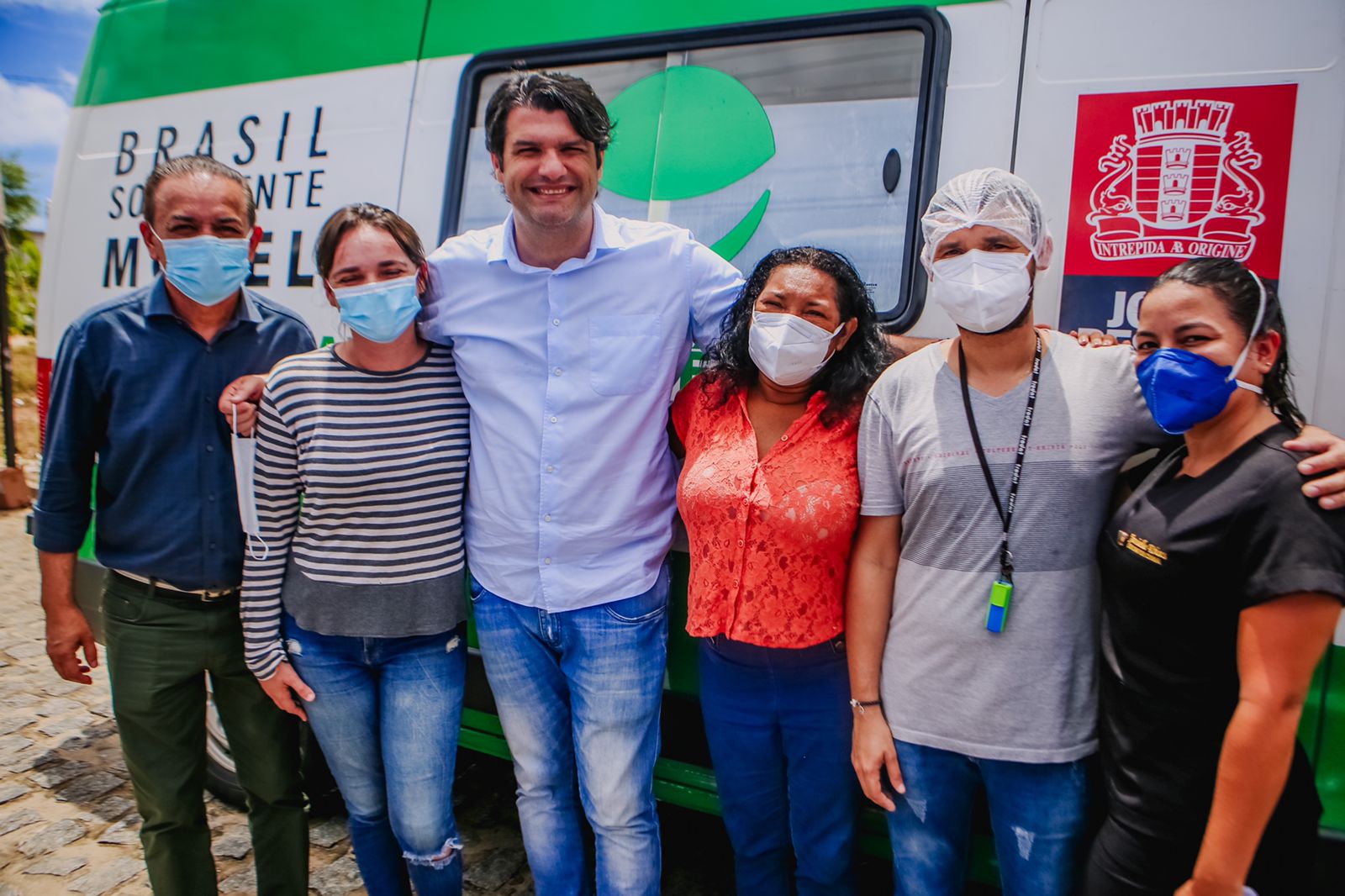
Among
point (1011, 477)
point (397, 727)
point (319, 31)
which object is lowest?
point (397, 727)

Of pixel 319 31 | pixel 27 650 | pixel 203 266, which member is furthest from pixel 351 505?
pixel 27 650

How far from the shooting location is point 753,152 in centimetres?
231

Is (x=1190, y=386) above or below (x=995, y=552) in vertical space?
above

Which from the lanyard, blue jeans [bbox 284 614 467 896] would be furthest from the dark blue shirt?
the lanyard

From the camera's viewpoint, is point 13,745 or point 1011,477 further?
point 13,745

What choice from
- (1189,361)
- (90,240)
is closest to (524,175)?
(1189,361)

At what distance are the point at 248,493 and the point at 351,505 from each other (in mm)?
262

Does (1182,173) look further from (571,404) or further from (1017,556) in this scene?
(571,404)

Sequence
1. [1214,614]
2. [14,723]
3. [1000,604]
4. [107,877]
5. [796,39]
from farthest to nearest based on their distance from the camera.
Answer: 1. [14,723]
2. [107,877]
3. [796,39]
4. [1000,604]
5. [1214,614]

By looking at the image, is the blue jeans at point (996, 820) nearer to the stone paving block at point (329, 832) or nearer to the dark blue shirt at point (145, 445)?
the dark blue shirt at point (145, 445)

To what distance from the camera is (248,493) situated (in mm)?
1969

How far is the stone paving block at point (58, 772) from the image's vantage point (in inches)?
125

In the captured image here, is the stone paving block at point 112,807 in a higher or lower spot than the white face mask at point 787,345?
lower

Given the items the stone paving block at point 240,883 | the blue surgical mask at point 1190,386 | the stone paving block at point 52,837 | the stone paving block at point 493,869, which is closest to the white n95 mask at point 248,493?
the stone paving block at point 240,883
